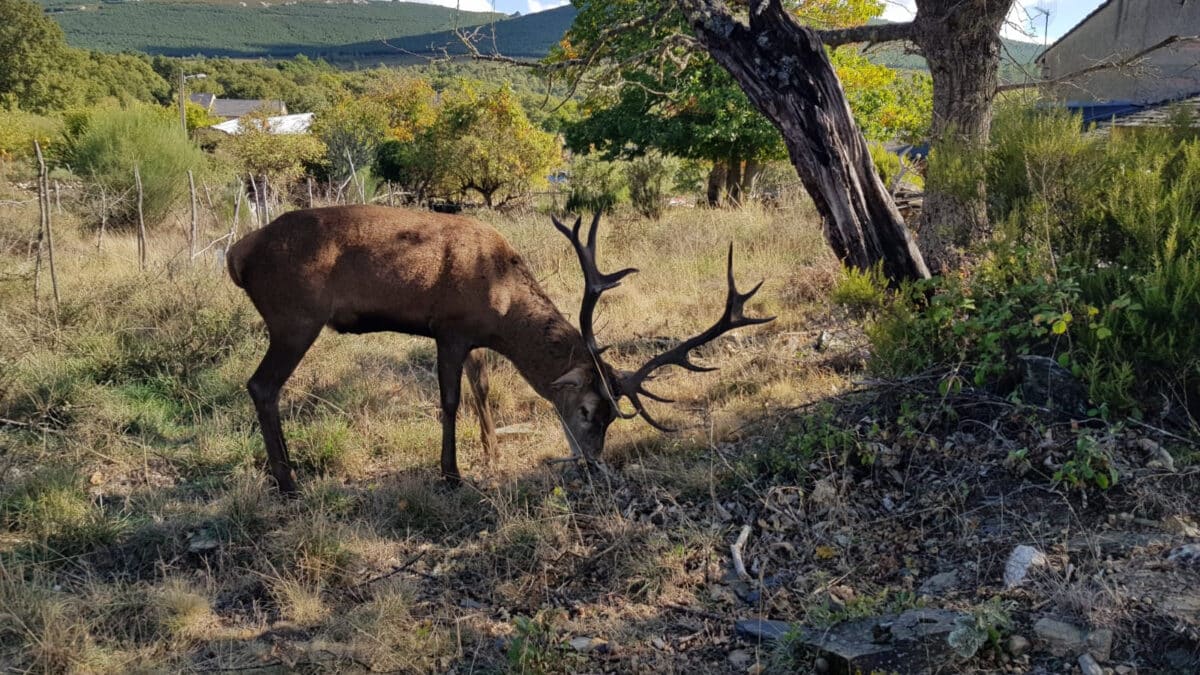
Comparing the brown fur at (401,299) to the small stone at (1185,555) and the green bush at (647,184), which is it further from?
the green bush at (647,184)

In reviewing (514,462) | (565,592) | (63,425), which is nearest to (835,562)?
(565,592)

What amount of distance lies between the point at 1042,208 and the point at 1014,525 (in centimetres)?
250

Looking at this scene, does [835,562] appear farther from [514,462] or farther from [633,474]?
[514,462]

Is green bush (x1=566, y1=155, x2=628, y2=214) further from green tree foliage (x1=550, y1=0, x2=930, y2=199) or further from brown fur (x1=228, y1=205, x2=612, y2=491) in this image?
brown fur (x1=228, y1=205, x2=612, y2=491)

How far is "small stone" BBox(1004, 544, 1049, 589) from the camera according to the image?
389 cm

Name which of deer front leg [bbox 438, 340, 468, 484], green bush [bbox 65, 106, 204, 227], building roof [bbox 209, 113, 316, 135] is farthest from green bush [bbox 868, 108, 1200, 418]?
building roof [bbox 209, 113, 316, 135]

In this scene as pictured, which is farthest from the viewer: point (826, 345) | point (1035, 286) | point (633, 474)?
point (826, 345)

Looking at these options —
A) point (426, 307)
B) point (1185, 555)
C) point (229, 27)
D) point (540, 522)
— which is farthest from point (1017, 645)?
point (229, 27)

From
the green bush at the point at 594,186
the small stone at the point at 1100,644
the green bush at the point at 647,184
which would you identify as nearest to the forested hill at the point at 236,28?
the green bush at the point at 594,186

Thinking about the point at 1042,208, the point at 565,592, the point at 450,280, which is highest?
the point at 1042,208

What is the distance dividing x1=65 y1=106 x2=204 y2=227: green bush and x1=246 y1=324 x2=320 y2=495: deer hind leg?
11.6 m

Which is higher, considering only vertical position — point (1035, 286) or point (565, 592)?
point (1035, 286)

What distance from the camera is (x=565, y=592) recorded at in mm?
4469

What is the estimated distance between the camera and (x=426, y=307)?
584cm
